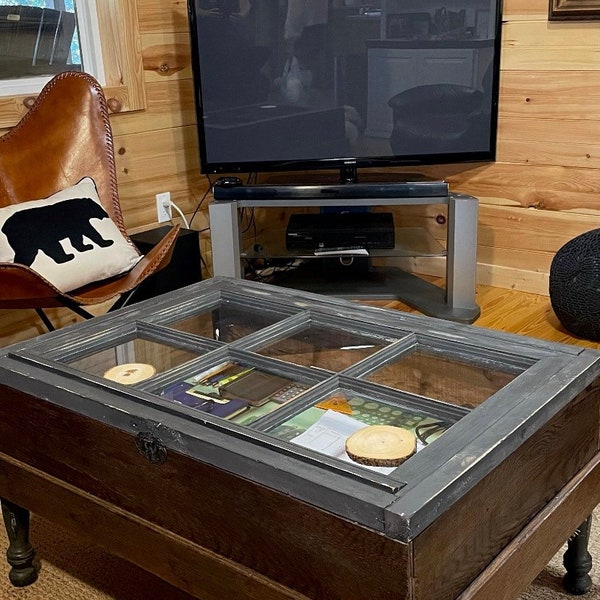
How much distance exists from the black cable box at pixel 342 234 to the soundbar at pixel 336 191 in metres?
0.16

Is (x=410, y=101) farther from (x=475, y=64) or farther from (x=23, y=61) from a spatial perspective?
(x=23, y=61)

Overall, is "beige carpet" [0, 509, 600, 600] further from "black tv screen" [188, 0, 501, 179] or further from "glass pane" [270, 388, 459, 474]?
"black tv screen" [188, 0, 501, 179]

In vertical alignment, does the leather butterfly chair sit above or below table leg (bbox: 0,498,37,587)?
above

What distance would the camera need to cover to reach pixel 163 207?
3393mm

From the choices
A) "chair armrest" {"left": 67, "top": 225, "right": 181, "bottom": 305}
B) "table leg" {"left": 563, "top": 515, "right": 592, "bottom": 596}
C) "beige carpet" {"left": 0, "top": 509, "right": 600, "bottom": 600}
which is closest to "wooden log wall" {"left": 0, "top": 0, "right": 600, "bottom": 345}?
"chair armrest" {"left": 67, "top": 225, "right": 181, "bottom": 305}

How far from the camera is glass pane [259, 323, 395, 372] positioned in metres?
1.45

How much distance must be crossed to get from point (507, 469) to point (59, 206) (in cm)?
174

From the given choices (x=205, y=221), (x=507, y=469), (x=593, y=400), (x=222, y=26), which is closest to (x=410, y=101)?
(x=222, y=26)

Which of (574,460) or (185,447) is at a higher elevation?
(185,447)

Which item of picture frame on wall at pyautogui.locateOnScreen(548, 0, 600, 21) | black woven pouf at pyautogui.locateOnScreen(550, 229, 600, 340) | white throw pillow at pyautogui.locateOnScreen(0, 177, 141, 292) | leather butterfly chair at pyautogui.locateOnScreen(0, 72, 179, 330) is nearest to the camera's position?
white throw pillow at pyautogui.locateOnScreen(0, 177, 141, 292)

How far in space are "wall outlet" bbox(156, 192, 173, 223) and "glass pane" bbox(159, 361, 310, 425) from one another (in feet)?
6.64

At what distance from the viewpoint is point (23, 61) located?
9.82 ft

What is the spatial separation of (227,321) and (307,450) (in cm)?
60

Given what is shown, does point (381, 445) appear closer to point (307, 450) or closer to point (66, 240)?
point (307, 450)
